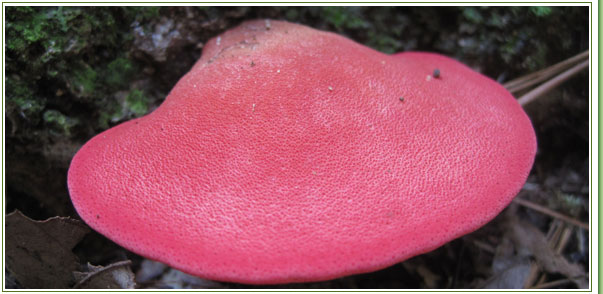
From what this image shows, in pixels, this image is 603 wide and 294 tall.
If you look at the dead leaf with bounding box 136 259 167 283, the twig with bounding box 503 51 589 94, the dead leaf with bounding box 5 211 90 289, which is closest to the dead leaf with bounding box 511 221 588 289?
the twig with bounding box 503 51 589 94

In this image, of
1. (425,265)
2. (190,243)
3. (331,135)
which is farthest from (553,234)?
(190,243)

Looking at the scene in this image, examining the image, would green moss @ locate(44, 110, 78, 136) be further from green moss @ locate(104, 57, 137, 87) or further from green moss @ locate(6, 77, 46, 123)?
green moss @ locate(104, 57, 137, 87)

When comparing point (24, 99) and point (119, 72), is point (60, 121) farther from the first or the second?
point (119, 72)

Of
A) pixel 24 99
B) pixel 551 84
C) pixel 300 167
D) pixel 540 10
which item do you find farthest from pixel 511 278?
pixel 24 99

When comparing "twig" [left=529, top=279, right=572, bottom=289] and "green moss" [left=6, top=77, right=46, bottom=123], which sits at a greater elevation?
"green moss" [left=6, top=77, right=46, bottom=123]

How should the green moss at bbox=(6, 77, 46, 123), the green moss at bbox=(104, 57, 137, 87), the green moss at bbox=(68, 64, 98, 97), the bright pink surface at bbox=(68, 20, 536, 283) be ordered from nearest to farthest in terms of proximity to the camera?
the bright pink surface at bbox=(68, 20, 536, 283)
the green moss at bbox=(6, 77, 46, 123)
the green moss at bbox=(68, 64, 98, 97)
the green moss at bbox=(104, 57, 137, 87)
